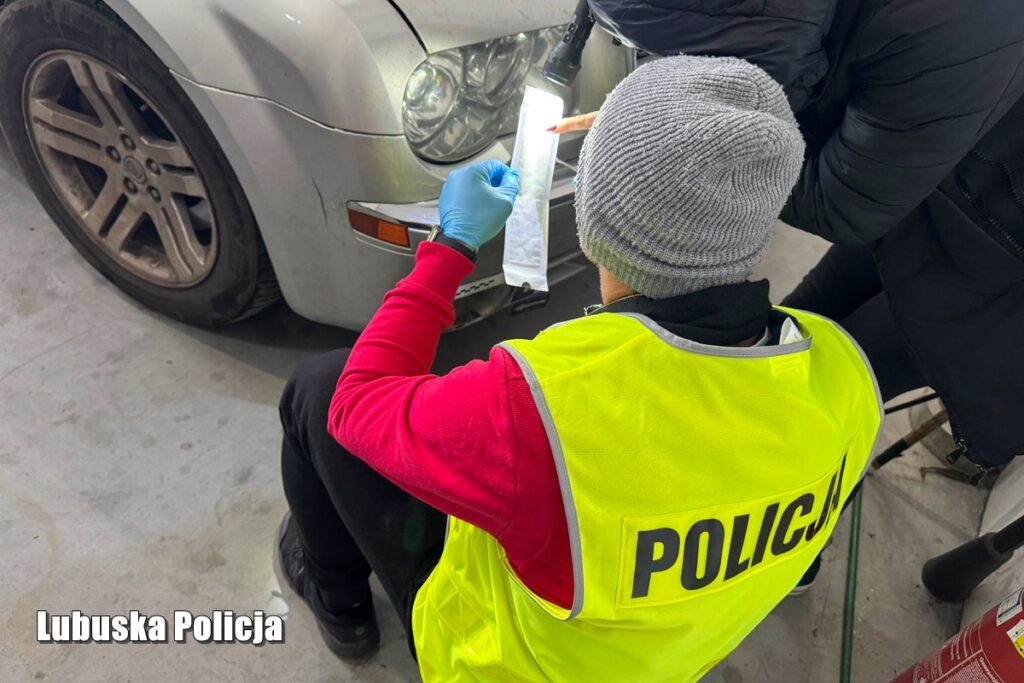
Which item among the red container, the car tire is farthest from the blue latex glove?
the red container

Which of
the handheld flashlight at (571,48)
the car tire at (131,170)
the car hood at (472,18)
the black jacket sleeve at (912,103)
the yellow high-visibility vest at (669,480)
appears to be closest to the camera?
the yellow high-visibility vest at (669,480)

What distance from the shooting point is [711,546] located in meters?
0.67

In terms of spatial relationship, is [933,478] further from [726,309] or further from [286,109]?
[286,109]

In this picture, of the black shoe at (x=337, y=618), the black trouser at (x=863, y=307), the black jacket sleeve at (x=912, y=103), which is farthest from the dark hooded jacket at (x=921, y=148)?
the black shoe at (x=337, y=618)

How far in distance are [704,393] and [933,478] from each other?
1.54 meters

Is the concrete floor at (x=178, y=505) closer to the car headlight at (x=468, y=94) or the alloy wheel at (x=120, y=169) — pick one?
the alloy wheel at (x=120, y=169)

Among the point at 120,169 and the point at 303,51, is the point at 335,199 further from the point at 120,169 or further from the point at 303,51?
the point at 120,169

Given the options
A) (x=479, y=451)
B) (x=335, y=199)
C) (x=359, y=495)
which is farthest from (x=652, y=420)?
(x=335, y=199)

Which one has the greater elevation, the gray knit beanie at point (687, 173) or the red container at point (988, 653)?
the gray knit beanie at point (687, 173)

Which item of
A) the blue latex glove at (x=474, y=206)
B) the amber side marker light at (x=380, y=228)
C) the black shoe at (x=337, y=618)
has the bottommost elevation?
the black shoe at (x=337, y=618)

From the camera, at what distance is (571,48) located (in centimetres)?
116

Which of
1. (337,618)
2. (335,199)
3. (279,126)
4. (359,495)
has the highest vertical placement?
(279,126)

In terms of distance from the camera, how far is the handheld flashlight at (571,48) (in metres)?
1.13

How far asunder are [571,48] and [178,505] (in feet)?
4.05
